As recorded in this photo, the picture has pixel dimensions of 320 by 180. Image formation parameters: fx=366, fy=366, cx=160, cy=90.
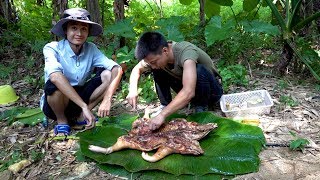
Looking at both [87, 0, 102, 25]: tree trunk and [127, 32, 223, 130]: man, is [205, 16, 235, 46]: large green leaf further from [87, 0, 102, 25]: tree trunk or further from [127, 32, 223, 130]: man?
[87, 0, 102, 25]: tree trunk

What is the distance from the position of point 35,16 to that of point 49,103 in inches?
140

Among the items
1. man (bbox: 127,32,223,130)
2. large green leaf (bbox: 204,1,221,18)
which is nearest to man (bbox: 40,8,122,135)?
man (bbox: 127,32,223,130)

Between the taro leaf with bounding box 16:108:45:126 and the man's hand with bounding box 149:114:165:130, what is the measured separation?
4.69ft

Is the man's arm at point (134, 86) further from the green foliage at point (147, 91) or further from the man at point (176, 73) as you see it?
the green foliage at point (147, 91)

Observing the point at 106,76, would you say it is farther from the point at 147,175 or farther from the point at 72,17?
the point at 147,175

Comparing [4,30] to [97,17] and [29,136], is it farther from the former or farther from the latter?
[29,136]

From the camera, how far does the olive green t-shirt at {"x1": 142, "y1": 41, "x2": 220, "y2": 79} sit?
121 inches

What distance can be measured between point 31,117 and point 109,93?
1.04 m

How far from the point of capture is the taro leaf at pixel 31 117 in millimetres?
3667

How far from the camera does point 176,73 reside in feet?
→ 10.8

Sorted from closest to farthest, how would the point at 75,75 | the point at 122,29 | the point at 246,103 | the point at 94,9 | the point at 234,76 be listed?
the point at 75,75 < the point at 246,103 < the point at 234,76 < the point at 122,29 < the point at 94,9

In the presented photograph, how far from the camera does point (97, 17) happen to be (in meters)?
5.27

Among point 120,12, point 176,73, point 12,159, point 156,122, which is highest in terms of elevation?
point 120,12

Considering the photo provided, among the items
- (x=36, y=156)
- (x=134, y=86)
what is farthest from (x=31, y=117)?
(x=134, y=86)
